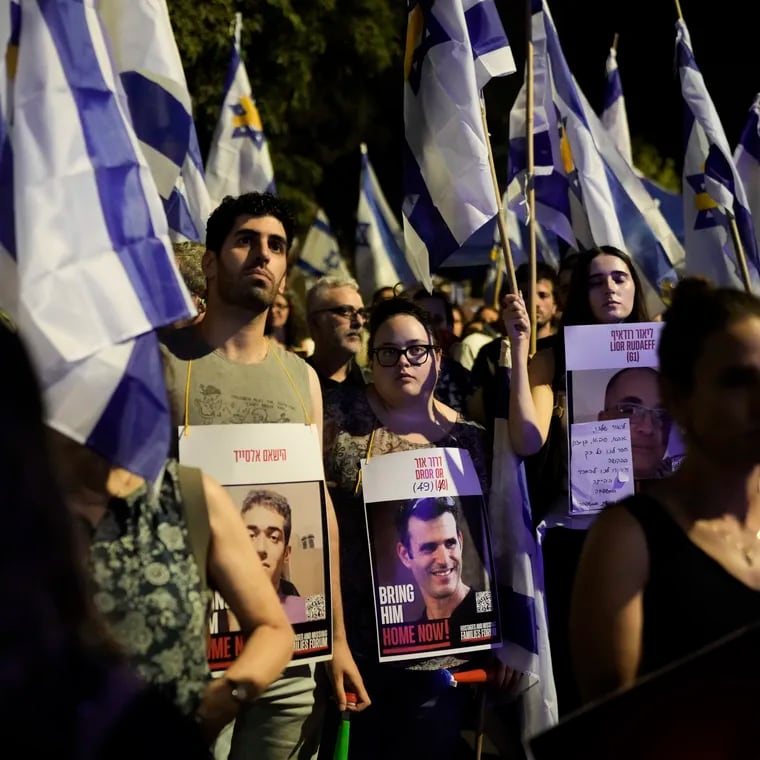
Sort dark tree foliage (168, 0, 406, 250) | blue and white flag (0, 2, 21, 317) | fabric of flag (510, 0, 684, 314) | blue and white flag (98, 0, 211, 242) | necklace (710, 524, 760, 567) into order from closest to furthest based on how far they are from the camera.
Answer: necklace (710, 524, 760, 567), blue and white flag (0, 2, 21, 317), blue and white flag (98, 0, 211, 242), fabric of flag (510, 0, 684, 314), dark tree foliage (168, 0, 406, 250)

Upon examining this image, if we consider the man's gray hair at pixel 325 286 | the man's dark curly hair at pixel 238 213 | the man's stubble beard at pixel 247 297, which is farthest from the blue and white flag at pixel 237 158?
the man's stubble beard at pixel 247 297

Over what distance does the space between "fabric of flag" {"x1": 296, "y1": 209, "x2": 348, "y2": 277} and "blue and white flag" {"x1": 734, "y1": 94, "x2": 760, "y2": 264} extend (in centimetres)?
521

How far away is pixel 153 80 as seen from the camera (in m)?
4.91

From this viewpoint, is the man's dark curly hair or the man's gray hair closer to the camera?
the man's dark curly hair

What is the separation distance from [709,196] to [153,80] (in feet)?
10.9

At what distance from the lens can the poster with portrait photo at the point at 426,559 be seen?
4059mm

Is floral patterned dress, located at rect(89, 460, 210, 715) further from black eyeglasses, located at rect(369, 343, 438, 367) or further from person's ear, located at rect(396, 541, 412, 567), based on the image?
black eyeglasses, located at rect(369, 343, 438, 367)

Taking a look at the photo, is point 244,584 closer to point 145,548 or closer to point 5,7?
point 145,548

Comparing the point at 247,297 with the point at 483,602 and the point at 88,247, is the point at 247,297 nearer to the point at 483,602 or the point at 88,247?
the point at 88,247

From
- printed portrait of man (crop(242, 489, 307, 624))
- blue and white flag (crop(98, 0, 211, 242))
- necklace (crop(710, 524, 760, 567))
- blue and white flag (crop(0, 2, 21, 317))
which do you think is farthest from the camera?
blue and white flag (crop(98, 0, 211, 242))

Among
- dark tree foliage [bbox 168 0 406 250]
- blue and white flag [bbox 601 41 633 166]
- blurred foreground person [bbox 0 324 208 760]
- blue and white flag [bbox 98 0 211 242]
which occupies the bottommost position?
blurred foreground person [bbox 0 324 208 760]

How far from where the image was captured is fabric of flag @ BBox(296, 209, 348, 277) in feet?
40.9

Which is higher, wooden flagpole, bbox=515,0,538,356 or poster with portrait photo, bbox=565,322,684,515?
wooden flagpole, bbox=515,0,538,356

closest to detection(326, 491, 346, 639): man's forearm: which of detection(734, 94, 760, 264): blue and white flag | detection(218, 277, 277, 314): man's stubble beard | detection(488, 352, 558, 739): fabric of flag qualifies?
detection(218, 277, 277, 314): man's stubble beard
